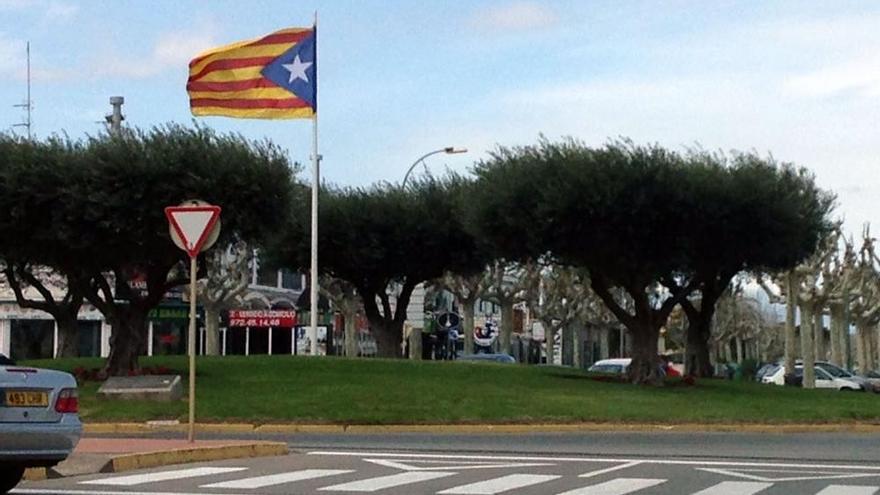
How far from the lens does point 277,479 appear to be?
1430cm

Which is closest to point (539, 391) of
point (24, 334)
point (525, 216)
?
point (525, 216)

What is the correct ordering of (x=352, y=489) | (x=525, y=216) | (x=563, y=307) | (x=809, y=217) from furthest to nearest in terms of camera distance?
(x=563, y=307)
(x=809, y=217)
(x=525, y=216)
(x=352, y=489)

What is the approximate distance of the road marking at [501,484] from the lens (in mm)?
13367

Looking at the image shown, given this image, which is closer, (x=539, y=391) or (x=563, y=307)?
(x=539, y=391)

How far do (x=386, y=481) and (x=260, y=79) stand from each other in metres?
21.6

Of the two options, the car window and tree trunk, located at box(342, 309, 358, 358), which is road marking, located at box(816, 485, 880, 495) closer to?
the car window

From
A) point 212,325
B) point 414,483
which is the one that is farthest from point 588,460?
point 212,325

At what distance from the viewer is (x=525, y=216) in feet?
121

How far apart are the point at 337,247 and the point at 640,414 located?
2157 centimetres

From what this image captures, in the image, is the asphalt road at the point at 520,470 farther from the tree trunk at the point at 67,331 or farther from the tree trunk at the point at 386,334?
the tree trunk at the point at 386,334

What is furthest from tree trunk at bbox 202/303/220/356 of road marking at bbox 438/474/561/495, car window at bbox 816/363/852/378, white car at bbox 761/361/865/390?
road marking at bbox 438/474/561/495

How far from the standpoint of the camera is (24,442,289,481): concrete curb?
14.2 meters

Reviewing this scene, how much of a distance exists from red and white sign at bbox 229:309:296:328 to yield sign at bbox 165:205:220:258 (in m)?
50.3

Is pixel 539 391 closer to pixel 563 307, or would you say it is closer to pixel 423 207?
pixel 423 207
